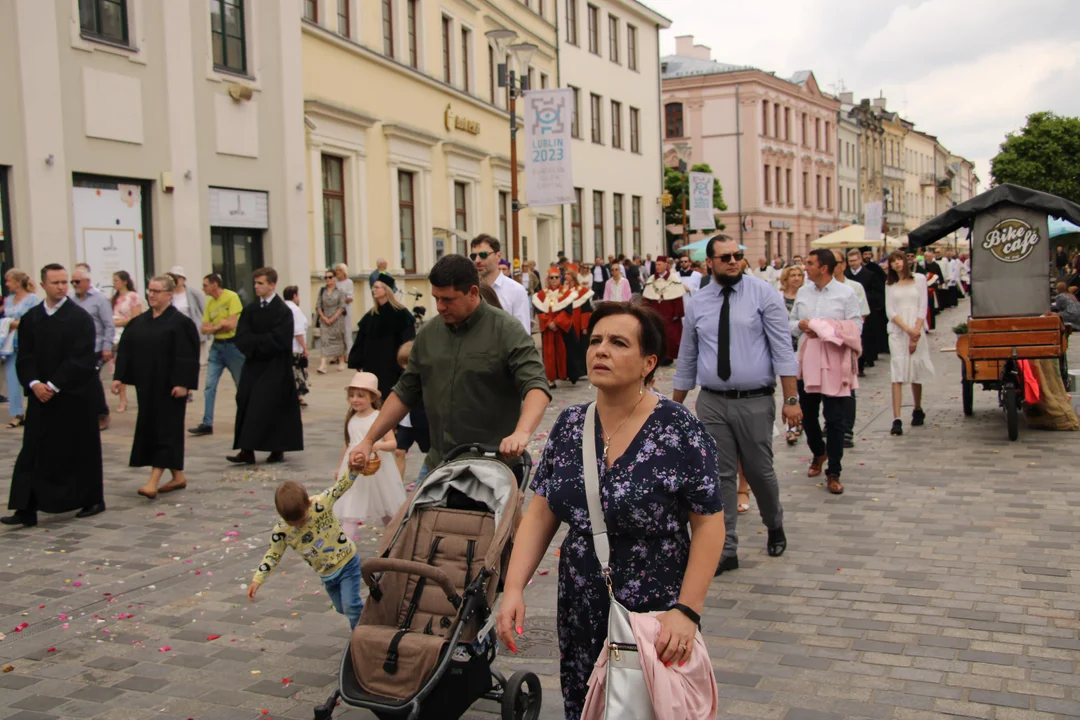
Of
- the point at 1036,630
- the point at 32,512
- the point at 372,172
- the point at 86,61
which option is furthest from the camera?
the point at 372,172

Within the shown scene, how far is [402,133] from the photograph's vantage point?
25.2 meters

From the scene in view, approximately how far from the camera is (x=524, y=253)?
113ft

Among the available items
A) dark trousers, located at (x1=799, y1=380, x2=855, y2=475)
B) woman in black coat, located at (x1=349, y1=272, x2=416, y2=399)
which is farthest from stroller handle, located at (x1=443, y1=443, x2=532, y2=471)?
woman in black coat, located at (x1=349, y1=272, x2=416, y2=399)

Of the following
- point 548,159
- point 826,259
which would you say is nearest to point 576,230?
point 548,159

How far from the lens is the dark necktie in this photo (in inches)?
254

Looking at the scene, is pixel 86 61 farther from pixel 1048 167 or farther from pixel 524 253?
pixel 1048 167

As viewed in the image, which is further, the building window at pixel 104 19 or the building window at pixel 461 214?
the building window at pixel 461 214

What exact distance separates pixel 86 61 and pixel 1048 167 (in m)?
50.7

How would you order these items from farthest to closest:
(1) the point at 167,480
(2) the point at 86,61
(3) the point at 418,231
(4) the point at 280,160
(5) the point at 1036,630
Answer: (3) the point at 418,231 → (4) the point at 280,160 → (2) the point at 86,61 → (1) the point at 167,480 → (5) the point at 1036,630

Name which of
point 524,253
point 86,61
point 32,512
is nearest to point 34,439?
point 32,512

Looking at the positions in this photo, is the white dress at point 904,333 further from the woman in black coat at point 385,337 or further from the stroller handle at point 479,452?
the stroller handle at point 479,452

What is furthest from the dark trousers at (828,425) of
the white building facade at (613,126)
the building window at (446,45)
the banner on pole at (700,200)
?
the white building facade at (613,126)

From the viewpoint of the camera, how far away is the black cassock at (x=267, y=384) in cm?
1034

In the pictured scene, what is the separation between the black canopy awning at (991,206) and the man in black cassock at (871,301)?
442 centimetres
